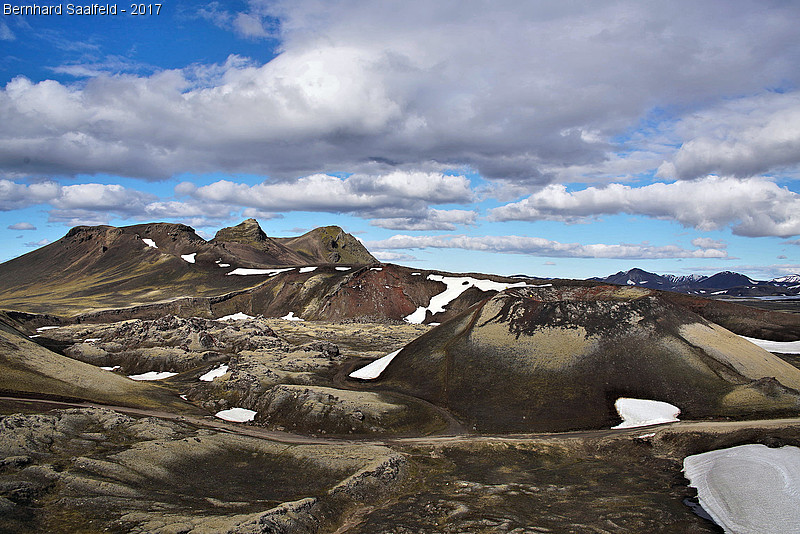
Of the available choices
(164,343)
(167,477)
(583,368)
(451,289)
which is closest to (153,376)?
(164,343)

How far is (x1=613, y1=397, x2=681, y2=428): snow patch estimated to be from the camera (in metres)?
52.2

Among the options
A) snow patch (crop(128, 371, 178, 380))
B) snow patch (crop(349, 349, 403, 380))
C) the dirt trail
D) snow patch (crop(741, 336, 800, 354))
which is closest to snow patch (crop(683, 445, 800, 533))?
the dirt trail

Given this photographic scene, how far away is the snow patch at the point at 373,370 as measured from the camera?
77.6m

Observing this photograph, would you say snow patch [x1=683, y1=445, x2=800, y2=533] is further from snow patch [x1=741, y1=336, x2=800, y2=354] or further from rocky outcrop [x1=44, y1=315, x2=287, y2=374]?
rocky outcrop [x1=44, y1=315, x2=287, y2=374]

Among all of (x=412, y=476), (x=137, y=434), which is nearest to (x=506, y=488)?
(x=412, y=476)

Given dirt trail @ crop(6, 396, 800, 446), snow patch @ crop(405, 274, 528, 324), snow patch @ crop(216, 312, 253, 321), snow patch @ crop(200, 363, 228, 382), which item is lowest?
dirt trail @ crop(6, 396, 800, 446)

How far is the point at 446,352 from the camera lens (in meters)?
72.6

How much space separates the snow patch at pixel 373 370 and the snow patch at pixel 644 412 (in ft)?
117

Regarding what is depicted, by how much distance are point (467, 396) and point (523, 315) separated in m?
17.0

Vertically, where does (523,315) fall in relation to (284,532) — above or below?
above

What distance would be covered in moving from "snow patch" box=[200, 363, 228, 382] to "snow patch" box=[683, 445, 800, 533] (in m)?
65.2

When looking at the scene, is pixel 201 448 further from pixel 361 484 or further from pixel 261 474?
pixel 361 484

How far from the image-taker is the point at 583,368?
203 ft

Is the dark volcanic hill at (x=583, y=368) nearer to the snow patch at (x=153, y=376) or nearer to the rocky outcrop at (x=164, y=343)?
the snow patch at (x=153, y=376)
